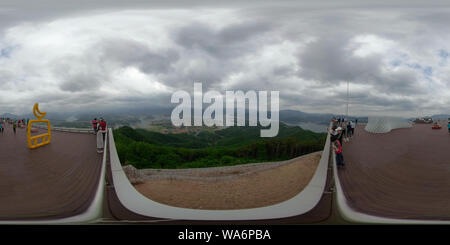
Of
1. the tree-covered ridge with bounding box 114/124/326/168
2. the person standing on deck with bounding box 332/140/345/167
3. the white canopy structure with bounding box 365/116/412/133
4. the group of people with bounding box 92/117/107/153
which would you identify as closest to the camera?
the person standing on deck with bounding box 332/140/345/167

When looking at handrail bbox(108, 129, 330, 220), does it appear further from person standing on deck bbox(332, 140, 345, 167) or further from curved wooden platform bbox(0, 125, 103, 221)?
person standing on deck bbox(332, 140, 345, 167)

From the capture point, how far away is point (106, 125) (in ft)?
16.8

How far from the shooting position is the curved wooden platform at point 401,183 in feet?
7.45

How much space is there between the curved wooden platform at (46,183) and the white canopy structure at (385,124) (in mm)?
10117

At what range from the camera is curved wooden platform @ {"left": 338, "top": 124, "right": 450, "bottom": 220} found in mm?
2270

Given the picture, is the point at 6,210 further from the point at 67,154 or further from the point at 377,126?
the point at 377,126

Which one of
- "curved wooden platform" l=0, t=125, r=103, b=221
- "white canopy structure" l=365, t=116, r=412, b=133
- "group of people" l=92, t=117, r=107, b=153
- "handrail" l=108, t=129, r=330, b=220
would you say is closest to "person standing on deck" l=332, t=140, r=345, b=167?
"handrail" l=108, t=129, r=330, b=220

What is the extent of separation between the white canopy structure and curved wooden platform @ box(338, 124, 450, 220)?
13.2ft

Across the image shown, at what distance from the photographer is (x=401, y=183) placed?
2.81 m

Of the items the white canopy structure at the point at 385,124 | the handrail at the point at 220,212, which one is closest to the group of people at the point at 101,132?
the handrail at the point at 220,212

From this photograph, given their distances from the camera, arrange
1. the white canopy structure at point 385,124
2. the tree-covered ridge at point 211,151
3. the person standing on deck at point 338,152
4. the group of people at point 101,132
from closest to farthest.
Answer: the person standing on deck at point 338,152, the group of people at point 101,132, the white canopy structure at point 385,124, the tree-covered ridge at point 211,151

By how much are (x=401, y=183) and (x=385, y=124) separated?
6.61 metres

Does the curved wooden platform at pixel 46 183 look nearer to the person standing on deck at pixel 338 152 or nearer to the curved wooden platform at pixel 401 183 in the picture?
the curved wooden platform at pixel 401 183

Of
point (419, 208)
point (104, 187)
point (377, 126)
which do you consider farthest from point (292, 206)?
point (377, 126)
